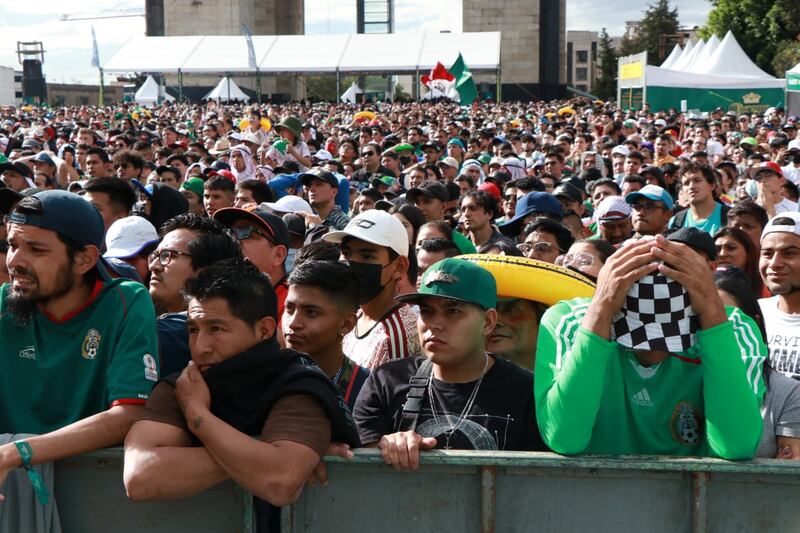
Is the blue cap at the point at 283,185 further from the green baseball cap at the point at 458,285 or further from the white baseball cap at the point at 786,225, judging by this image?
the green baseball cap at the point at 458,285

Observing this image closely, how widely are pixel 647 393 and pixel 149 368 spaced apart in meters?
1.51

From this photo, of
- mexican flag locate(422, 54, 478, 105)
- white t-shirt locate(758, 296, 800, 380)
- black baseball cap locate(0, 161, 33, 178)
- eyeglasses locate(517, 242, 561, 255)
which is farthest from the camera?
mexican flag locate(422, 54, 478, 105)

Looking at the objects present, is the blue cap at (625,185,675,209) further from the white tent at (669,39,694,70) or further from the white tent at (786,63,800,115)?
the white tent at (669,39,694,70)

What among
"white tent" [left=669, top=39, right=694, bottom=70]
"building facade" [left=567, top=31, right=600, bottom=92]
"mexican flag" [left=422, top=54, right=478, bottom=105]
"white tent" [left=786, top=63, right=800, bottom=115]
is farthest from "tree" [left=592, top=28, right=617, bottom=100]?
→ "building facade" [left=567, top=31, right=600, bottom=92]

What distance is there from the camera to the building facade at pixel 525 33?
72562 millimetres

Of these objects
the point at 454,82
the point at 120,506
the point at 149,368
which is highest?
the point at 454,82

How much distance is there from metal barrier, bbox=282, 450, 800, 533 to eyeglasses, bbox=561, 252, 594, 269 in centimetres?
250

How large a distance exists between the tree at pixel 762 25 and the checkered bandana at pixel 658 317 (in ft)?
165

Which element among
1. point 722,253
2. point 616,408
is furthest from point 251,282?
point 722,253

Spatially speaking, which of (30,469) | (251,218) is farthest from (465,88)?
(30,469)

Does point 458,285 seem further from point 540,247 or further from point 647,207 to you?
point 647,207

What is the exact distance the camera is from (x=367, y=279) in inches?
172

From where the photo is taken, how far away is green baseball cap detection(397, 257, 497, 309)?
10.4 ft

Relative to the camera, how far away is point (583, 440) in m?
2.63
